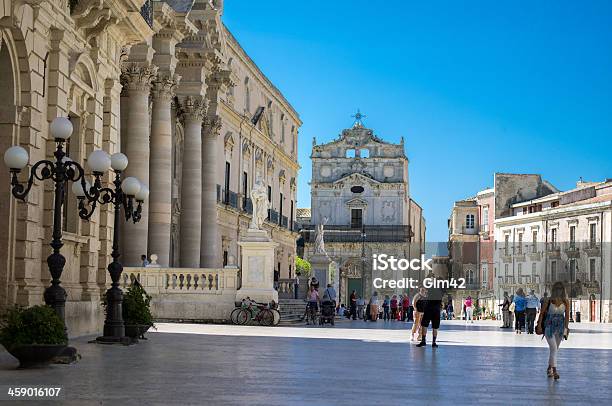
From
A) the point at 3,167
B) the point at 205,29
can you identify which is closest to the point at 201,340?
the point at 3,167

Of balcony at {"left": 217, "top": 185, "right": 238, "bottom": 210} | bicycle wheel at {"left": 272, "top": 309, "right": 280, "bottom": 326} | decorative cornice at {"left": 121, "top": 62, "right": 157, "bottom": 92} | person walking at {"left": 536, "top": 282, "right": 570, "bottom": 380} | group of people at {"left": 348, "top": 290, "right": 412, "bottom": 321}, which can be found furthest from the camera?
group of people at {"left": 348, "top": 290, "right": 412, "bottom": 321}

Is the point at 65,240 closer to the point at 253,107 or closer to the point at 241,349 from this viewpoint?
the point at 241,349

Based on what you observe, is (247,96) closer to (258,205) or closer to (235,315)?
(258,205)

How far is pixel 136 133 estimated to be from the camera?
31266 millimetres

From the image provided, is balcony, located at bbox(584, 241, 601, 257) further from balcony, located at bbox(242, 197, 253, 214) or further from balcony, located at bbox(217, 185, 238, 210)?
balcony, located at bbox(217, 185, 238, 210)

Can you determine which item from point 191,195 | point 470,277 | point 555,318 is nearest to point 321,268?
point 191,195

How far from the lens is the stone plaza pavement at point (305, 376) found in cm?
1055

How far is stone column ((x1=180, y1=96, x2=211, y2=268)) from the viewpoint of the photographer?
38.1 meters

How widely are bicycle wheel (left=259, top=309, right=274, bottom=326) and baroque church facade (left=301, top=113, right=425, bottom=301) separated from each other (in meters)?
62.9

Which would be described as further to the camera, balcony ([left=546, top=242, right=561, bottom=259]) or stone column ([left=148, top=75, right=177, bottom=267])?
balcony ([left=546, top=242, right=561, bottom=259])

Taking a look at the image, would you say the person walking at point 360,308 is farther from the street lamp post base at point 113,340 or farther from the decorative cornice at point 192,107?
the street lamp post base at point 113,340

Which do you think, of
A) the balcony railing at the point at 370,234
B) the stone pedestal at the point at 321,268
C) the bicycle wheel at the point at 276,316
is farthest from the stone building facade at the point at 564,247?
the bicycle wheel at the point at 276,316

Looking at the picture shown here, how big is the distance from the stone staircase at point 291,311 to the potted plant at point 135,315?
1364cm

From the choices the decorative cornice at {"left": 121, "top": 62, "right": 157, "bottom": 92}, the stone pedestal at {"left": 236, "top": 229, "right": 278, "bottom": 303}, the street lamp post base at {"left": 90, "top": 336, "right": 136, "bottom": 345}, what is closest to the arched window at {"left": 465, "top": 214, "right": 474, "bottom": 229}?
the stone pedestal at {"left": 236, "top": 229, "right": 278, "bottom": 303}
